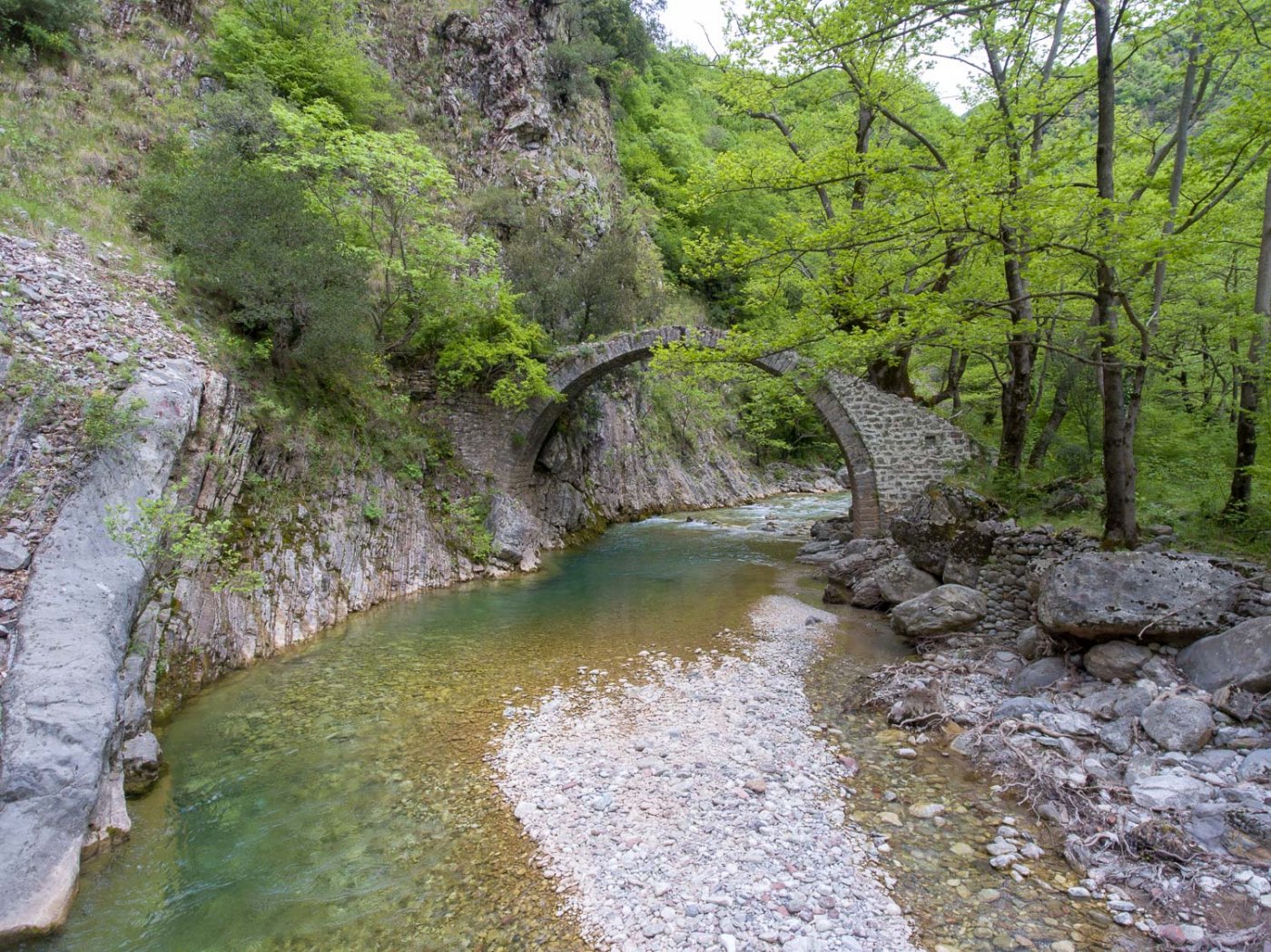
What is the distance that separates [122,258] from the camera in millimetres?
7207

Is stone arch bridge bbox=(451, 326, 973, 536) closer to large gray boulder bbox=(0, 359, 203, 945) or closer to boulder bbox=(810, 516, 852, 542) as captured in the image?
boulder bbox=(810, 516, 852, 542)

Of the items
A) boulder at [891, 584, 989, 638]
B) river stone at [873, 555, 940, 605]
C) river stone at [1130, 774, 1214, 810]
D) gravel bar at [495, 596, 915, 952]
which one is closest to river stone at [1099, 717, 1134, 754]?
river stone at [1130, 774, 1214, 810]

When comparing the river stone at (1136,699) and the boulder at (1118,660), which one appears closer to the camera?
the river stone at (1136,699)

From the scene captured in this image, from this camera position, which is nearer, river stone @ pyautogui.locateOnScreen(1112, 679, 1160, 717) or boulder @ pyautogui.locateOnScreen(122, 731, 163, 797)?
boulder @ pyautogui.locateOnScreen(122, 731, 163, 797)

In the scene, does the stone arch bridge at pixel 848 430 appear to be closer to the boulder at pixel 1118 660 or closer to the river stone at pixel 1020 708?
the boulder at pixel 1118 660

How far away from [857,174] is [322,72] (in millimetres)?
13497

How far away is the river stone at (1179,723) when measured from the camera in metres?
4.02

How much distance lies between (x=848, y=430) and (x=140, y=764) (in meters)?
10.9

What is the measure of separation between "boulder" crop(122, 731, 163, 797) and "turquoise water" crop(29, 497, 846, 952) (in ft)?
0.30

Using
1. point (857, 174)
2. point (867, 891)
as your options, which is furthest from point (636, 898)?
point (857, 174)

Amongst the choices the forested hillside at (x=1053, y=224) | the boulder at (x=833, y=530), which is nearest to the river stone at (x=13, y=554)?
the forested hillside at (x=1053, y=224)

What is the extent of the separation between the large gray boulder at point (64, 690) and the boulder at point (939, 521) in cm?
842

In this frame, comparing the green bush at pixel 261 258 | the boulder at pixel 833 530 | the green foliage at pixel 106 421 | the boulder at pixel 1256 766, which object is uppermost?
the green bush at pixel 261 258

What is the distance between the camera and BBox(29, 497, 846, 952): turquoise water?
296cm
